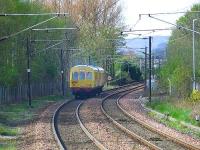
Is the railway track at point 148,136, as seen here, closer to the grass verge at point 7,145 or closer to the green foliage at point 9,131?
the grass verge at point 7,145

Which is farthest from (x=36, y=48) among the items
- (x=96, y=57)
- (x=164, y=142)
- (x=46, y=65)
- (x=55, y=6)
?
(x=164, y=142)

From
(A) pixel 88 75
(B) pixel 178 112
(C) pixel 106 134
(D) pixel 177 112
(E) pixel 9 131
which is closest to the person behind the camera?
(C) pixel 106 134

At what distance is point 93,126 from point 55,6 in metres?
52.0

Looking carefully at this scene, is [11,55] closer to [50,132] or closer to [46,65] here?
[46,65]

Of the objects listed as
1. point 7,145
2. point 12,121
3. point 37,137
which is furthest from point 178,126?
point 7,145

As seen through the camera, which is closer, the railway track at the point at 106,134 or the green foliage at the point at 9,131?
the railway track at the point at 106,134

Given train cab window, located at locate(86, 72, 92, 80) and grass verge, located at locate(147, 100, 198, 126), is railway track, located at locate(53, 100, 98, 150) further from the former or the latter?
train cab window, located at locate(86, 72, 92, 80)

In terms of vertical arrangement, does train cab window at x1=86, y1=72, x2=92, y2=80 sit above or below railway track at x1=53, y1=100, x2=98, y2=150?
above

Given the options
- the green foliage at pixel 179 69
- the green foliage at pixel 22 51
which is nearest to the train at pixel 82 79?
the green foliage at pixel 22 51

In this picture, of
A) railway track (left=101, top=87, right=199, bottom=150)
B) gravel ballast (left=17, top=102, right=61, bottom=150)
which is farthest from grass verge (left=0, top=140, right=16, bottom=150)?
railway track (left=101, top=87, right=199, bottom=150)

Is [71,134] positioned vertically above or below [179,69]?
below

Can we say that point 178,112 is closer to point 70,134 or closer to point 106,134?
point 106,134

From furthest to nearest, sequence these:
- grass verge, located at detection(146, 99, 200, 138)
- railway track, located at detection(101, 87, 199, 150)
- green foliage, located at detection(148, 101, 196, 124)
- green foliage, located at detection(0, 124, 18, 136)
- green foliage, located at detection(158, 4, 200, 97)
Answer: green foliage, located at detection(158, 4, 200, 97), green foliage, located at detection(148, 101, 196, 124), grass verge, located at detection(146, 99, 200, 138), green foliage, located at detection(0, 124, 18, 136), railway track, located at detection(101, 87, 199, 150)

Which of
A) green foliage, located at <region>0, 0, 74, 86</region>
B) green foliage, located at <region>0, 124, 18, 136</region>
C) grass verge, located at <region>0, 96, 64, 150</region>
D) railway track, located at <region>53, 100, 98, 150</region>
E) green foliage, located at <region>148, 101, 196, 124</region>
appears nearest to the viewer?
railway track, located at <region>53, 100, 98, 150</region>
